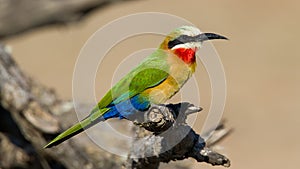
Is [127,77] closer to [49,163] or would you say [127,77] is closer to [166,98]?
[166,98]

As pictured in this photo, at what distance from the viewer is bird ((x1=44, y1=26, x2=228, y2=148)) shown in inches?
134

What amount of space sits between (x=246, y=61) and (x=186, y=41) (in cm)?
680

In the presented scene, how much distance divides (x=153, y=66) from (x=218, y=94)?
1.92 ft

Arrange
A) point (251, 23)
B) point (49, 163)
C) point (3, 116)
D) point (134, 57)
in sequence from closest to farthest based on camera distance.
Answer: point (134, 57) < point (49, 163) < point (3, 116) < point (251, 23)

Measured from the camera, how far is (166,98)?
11.2 feet

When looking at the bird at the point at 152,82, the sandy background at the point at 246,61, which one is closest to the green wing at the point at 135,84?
the bird at the point at 152,82

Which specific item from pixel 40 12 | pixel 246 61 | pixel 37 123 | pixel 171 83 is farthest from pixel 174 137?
pixel 246 61

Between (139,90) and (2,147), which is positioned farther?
(2,147)

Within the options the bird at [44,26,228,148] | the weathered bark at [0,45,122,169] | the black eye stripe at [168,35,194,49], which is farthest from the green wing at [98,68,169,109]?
the weathered bark at [0,45,122,169]

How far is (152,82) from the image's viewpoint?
11.3 ft

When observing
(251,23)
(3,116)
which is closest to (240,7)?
(251,23)

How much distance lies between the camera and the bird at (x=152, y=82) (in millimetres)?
3416

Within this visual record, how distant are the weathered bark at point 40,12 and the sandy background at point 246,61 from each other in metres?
1.41

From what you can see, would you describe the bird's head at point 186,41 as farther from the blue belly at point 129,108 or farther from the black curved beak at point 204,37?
the blue belly at point 129,108
